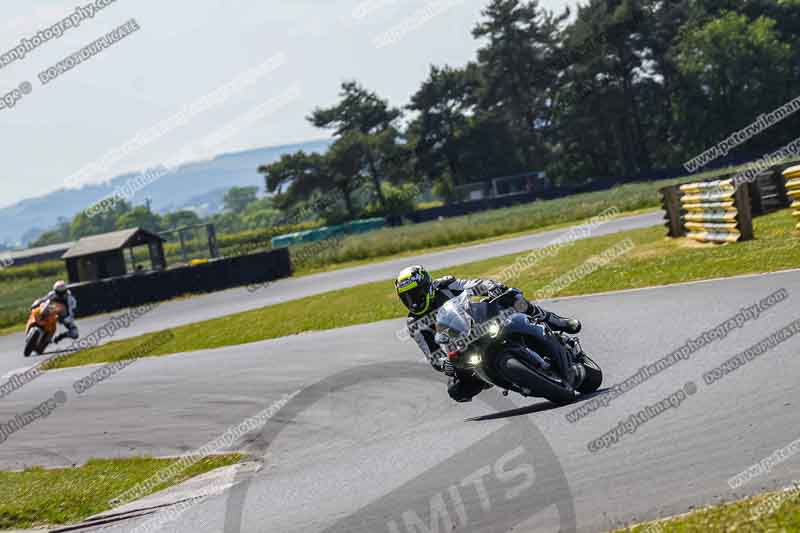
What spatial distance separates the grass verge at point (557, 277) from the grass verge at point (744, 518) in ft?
36.8

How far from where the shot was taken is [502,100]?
85.9 meters

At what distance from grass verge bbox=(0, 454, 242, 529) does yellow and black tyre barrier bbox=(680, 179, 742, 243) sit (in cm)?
1340

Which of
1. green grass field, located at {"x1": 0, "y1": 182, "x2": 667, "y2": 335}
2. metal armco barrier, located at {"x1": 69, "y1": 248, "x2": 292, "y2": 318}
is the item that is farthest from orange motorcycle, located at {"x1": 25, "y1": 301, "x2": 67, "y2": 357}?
green grass field, located at {"x1": 0, "y1": 182, "x2": 667, "y2": 335}

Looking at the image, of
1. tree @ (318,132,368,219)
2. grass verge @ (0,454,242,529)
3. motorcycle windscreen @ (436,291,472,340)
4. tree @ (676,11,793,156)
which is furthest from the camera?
tree @ (318,132,368,219)

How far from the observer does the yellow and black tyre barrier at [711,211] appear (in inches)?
807

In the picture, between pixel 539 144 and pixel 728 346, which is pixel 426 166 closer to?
pixel 539 144

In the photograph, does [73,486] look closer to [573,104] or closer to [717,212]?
[717,212]

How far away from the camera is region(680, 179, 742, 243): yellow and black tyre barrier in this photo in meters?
20.5

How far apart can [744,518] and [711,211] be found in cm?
1755

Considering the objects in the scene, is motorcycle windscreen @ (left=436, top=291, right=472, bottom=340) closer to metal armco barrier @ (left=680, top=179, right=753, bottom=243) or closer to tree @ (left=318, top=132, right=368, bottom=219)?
metal armco barrier @ (left=680, top=179, right=753, bottom=243)

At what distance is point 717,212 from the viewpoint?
2138 centimetres

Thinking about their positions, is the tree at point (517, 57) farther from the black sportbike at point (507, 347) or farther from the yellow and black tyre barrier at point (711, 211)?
the black sportbike at point (507, 347)

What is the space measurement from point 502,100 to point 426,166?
9363 mm

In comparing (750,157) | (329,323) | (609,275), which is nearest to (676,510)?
(609,275)
